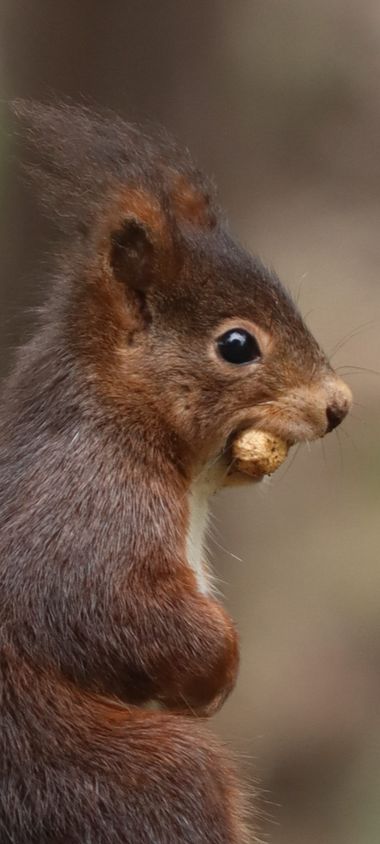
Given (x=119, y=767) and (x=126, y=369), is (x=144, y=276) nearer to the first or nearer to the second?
(x=126, y=369)

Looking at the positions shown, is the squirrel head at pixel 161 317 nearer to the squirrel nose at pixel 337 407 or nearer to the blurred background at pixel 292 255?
the squirrel nose at pixel 337 407

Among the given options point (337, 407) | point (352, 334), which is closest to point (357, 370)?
point (352, 334)

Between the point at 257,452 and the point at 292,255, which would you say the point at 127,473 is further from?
the point at 292,255

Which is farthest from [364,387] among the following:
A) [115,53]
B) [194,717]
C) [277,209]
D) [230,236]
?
[194,717]

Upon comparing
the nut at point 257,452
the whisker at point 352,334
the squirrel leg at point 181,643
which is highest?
the whisker at point 352,334

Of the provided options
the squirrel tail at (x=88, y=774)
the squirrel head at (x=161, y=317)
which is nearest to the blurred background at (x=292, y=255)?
the squirrel head at (x=161, y=317)

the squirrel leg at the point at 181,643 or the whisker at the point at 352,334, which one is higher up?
the whisker at the point at 352,334

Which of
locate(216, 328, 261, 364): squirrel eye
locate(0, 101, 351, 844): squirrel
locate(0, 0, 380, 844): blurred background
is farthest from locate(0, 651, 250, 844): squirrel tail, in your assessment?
locate(0, 0, 380, 844): blurred background

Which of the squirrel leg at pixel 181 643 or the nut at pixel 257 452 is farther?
the nut at pixel 257 452
